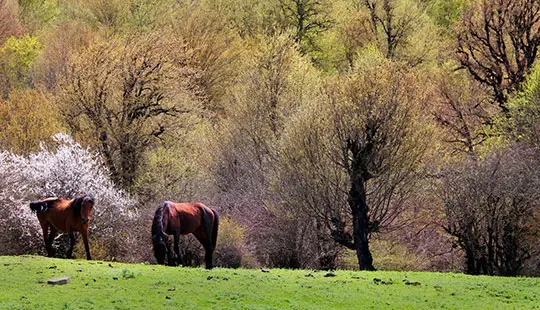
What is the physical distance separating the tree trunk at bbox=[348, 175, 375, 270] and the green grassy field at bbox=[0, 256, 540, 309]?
29.9ft

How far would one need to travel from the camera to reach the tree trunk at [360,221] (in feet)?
107

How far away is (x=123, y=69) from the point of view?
44438 millimetres

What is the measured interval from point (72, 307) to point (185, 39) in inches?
1976

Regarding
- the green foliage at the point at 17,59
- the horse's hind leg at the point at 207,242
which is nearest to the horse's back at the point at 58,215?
the horse's hind leg at the point at 207,242

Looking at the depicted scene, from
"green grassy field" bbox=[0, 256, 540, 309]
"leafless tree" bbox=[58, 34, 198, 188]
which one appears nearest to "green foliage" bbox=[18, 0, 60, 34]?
"leafless tree" bbox=[58, 34, 198, 188]

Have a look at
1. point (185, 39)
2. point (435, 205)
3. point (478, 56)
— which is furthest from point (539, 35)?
point (185, 39)

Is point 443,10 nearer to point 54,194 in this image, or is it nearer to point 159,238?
point 54,194

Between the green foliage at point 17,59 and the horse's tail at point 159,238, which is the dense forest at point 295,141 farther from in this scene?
the horse's tail at point 159,238

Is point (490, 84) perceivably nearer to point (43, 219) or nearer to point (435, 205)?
point (435, 205)

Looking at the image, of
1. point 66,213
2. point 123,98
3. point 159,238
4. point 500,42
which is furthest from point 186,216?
point 500,42

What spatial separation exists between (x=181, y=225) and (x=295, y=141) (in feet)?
42.3

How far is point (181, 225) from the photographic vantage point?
24.5m

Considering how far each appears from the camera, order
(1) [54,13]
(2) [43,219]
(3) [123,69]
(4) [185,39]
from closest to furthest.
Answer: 1. (2) [43,219]
2. (3) [123,69]
3. (4) [185,39]
4. (1) [54,13]

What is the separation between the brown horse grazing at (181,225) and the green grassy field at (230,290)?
105 cm
